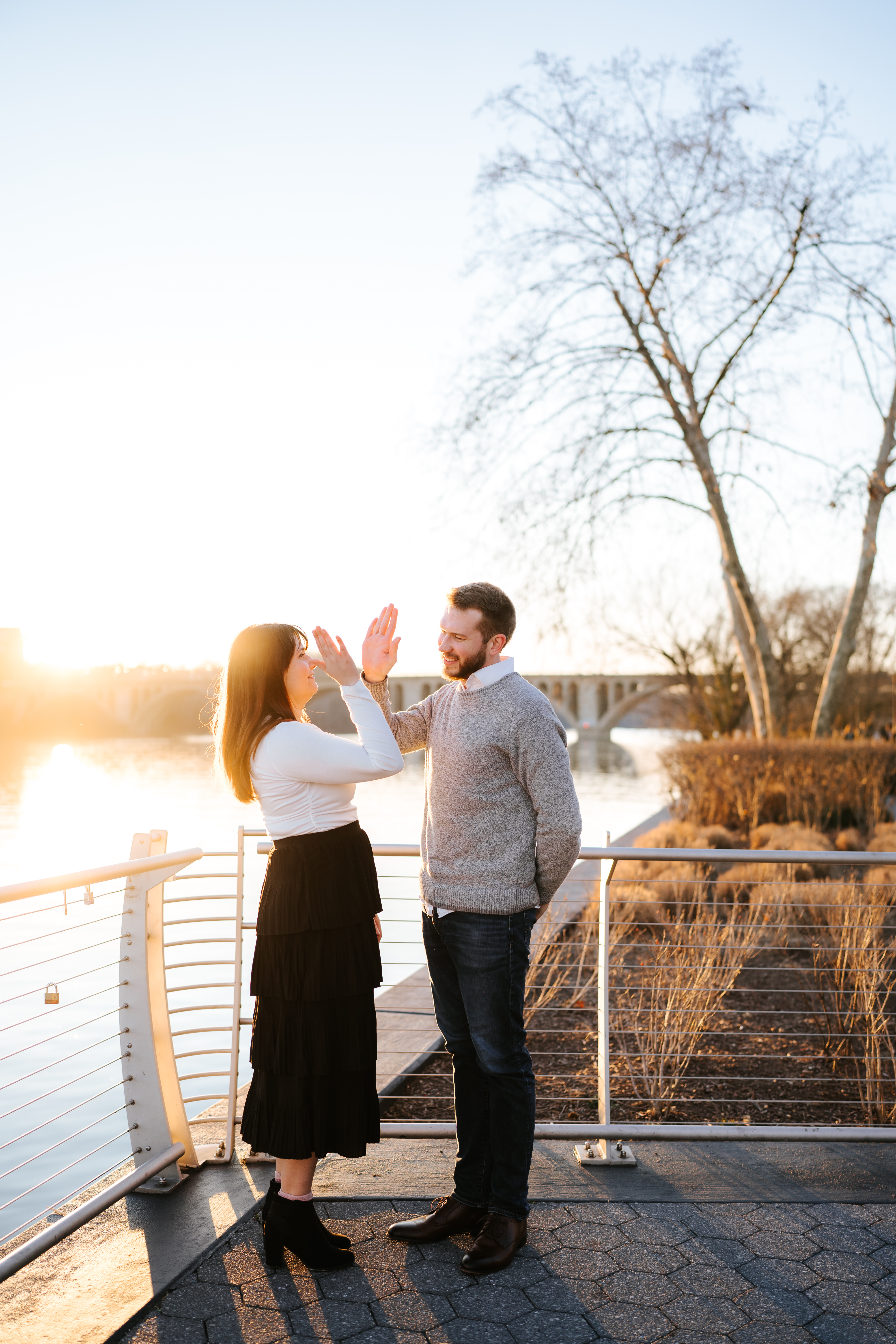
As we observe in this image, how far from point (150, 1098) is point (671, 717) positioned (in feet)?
86.3

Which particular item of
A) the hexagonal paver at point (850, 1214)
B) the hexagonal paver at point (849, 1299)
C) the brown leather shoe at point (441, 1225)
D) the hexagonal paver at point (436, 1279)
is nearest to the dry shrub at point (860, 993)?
the hexagonal paver at point (850, 1214)

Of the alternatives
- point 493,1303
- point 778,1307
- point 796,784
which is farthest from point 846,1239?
point 796,784

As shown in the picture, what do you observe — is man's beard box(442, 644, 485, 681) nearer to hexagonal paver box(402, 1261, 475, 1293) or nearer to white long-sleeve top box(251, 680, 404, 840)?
white long-sleeve top box(251, 680, 404, 840)

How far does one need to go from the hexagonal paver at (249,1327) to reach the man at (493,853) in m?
0.50

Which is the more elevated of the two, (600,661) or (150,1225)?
(600,661)

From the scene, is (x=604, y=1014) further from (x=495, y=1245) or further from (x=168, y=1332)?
(x=168, y=1332)

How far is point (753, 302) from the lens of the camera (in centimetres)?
1258

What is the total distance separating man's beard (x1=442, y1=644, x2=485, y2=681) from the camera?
9.25 ft

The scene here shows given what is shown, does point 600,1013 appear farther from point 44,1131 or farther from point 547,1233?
point 44,1131

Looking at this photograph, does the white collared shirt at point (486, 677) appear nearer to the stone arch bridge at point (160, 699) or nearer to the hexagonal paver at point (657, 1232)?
the hexagonal paver at point (657, 1232)

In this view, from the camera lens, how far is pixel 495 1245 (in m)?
2.71

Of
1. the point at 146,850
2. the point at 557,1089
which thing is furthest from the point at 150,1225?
the point at 557,1089

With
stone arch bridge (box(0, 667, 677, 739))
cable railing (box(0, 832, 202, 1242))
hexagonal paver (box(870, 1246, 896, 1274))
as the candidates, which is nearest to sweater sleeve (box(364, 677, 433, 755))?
cable railing (box(0, 832, 202, 1242))

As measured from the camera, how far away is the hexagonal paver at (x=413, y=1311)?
242cm
